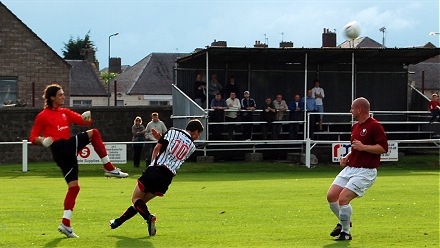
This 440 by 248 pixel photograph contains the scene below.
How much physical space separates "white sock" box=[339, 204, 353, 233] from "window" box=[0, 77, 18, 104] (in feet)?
121

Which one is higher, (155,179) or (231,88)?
(231,88)

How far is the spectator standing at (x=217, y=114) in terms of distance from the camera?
108ft

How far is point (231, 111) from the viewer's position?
109ft

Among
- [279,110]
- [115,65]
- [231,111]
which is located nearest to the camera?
[231,111]

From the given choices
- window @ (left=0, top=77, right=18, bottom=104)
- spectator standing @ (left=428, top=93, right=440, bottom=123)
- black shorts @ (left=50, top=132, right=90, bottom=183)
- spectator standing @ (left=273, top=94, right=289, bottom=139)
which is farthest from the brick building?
black shorts @ (left=50, top=132, right=90, bottom=183)

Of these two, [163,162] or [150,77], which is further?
[150,77]

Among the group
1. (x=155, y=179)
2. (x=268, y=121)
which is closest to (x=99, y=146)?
(x=155, y=179)

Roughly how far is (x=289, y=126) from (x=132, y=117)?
23.2 ft

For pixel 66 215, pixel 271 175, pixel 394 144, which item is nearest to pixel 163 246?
pixel 66 215

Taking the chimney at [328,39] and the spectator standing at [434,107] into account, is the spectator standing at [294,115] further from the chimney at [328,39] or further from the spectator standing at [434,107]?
the chimney at [328,39]

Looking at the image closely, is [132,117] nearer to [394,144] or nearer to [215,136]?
[215,136]

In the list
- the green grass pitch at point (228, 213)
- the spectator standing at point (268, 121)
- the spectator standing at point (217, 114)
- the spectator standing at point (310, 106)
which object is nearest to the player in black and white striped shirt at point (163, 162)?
the green grass pitch at point (228, 213)

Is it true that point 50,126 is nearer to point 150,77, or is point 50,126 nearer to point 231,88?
point 231,88

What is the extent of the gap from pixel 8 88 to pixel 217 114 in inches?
→ 736
